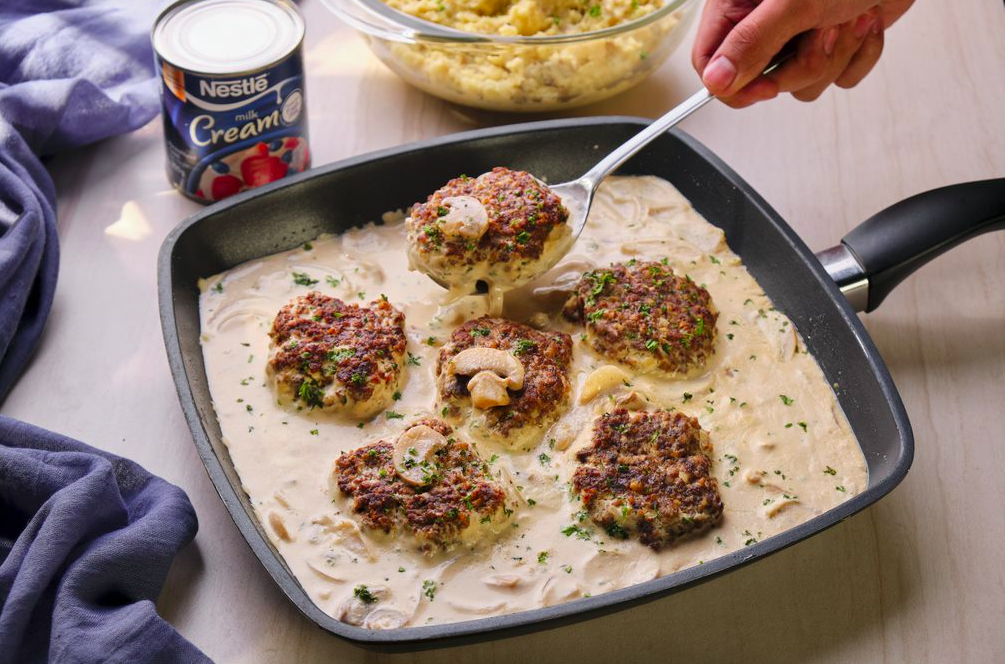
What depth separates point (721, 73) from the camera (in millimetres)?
2861

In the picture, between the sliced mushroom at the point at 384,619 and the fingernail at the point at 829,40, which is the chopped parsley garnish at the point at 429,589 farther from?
the fingernail at the point at 829,40

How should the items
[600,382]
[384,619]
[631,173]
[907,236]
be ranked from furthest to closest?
[631,173], [907,236], [600,382], [384,619]

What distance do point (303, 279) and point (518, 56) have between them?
1.01 m

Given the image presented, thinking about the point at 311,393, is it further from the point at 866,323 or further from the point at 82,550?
the point at 866,323

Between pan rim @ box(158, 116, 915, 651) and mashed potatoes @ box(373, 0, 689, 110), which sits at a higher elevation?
mashed potatoes @ box(373, 0, 689, 110)

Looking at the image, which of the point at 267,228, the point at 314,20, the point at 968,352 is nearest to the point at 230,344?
the point at 267,228

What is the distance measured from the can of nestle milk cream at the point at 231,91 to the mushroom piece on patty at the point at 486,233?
59 cm

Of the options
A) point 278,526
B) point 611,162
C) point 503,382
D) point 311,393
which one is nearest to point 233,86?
point 311,393

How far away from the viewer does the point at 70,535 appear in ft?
7.70

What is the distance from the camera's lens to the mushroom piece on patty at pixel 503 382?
2.61 meters

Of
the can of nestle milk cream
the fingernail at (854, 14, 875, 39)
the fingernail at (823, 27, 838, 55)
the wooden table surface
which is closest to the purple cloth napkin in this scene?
the wooden table surface

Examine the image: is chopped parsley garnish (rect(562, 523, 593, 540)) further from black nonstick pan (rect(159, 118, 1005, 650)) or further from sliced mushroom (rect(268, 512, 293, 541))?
sliced mushroom (rect(268, 512, 293, 541))

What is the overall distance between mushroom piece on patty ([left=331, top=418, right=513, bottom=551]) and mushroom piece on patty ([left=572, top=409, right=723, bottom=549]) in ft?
0.73

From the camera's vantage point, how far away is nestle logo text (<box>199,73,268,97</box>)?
3.02m
